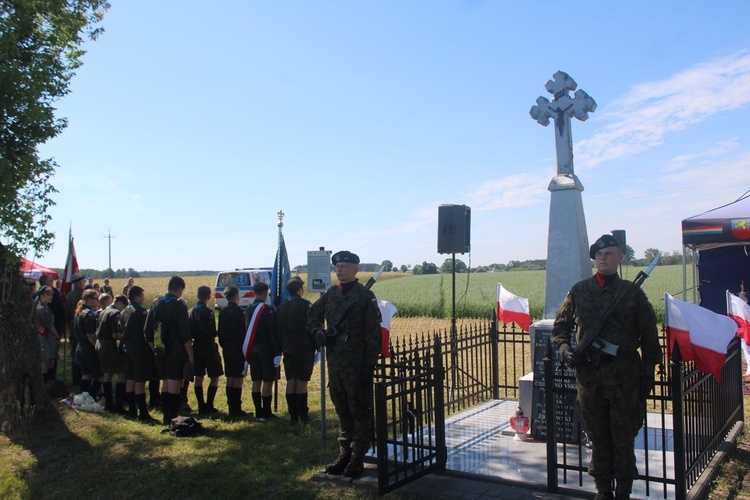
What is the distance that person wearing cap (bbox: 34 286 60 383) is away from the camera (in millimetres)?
9906

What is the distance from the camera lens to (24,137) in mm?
7578

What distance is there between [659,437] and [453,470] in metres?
2.45

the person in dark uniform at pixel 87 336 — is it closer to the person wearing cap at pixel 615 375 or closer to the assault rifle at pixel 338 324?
the assault rifle at pixel 338 324

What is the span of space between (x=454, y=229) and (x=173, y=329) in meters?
3.94

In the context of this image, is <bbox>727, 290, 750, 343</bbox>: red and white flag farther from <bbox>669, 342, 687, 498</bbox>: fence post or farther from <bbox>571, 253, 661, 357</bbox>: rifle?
<bbox>571, 253, 661, 357</bbox>: rifle

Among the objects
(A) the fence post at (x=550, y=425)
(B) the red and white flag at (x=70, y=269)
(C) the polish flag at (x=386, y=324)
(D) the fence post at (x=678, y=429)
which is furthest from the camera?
(B) the red and white flag at (x=70, y=269)

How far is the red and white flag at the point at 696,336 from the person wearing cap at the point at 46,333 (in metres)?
8.99

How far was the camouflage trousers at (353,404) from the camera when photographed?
5.52 m

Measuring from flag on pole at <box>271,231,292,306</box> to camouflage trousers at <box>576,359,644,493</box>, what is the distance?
19.3ft

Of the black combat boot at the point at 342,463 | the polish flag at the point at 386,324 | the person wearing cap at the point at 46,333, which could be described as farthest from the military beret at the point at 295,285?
the person wearing cap at the point at 46,333

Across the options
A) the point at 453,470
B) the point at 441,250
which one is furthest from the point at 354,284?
the point at 441,250

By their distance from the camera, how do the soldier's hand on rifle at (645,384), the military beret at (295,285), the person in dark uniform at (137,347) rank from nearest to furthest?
the soldier's hand on rifle at (645,384) < the military beret at (295,285) < the person in dark uniform at (137,347)

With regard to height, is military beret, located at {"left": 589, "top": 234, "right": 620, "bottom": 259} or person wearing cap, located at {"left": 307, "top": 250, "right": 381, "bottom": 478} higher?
military beret, located at {"left": 589, "top": 234, "right": 620, "bottom": 259}

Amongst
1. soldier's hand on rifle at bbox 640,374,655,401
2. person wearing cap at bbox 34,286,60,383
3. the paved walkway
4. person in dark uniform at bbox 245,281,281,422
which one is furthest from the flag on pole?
soldier's hand on rifle at bbox 640,374,655,401
